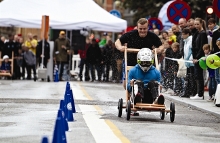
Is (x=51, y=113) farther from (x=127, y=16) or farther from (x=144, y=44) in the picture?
(x=127, y=16)

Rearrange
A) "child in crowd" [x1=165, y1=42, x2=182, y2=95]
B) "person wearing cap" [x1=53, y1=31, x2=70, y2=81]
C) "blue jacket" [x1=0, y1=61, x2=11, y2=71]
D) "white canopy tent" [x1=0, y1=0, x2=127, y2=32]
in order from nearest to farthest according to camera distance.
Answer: "child in crowd" [x1=165, y1=42, x2=182, y2=95]
"white canopy tent" [x1=0, y1=0, x2=127, y2=32]
"person wearing cap" [x1=53, y1=31, x2=70, y2=81]
"blue jacket" [x1=0, y1=61, x2=11, y2=71]

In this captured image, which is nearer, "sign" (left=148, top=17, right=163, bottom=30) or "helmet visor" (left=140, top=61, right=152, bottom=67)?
"helmet visor" (left=140, top=61, right=152, bottom=67)

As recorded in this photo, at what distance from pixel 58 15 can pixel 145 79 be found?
807 inches

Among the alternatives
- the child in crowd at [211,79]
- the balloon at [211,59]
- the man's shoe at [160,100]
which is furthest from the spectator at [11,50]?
the man's shoe at [160,100]

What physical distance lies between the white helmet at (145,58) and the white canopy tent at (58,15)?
1971 cm

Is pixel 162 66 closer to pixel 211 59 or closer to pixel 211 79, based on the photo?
pixel 211 79

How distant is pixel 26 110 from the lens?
16219mm

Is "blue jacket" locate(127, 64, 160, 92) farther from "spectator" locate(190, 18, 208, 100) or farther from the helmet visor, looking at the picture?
"spectator" locate(190, 18, 208, 100)

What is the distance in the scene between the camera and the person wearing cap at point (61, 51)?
36.1 m

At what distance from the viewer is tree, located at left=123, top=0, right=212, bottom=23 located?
163 feet

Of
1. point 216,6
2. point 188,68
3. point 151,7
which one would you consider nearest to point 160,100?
point 216,6

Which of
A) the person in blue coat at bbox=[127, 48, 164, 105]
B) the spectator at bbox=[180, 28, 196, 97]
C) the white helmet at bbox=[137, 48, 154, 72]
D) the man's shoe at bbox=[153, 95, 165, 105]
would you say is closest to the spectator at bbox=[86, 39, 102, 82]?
the spectator at bbox=[180, 28, 196, 97]

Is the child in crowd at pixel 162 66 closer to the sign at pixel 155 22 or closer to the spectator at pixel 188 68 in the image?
the spectator at pixel 188 68

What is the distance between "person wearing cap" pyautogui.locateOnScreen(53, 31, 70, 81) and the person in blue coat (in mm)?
20920
